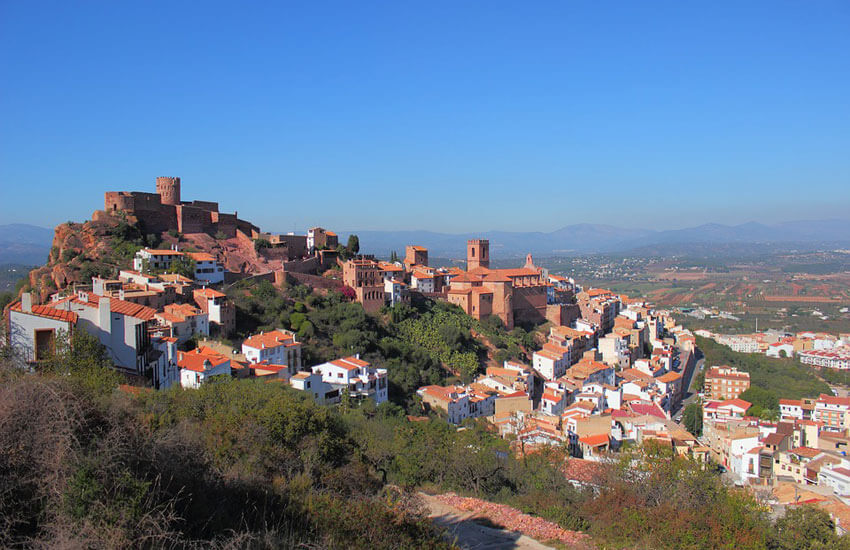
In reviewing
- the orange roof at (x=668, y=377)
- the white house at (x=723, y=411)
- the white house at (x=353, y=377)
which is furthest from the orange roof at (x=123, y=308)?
the orange roof at (x=668, y=377)

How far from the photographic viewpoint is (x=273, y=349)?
20406mm

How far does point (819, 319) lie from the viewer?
72312 millimetres

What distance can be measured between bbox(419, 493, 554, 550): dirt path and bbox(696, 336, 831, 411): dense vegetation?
2525cm

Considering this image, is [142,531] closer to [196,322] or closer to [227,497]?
[227,497]

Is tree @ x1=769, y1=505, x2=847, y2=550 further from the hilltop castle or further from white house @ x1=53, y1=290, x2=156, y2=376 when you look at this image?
the hilltop castle

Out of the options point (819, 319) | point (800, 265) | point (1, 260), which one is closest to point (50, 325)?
point (819, 319)

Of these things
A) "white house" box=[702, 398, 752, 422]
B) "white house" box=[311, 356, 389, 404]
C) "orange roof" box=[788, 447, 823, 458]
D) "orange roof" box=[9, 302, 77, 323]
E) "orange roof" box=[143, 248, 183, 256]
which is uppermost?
"orange roof" box=[143, 248, 183, 256]

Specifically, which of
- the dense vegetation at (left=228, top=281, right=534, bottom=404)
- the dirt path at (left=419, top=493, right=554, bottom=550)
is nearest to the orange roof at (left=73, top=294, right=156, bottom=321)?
the dense vegetation at (left=228, top=281, right=534, bottom=404)

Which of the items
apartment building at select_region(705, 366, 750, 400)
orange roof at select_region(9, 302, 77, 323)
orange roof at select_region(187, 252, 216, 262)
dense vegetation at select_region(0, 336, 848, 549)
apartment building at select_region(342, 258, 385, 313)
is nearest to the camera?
dense vegetation at select_region(0, 336, 848, 549)

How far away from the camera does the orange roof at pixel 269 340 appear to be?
20316 millimetres

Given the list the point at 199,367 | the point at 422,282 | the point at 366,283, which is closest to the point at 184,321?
the point at 199,367

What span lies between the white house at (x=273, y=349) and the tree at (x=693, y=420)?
16769 mm

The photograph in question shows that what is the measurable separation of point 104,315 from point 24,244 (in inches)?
5274

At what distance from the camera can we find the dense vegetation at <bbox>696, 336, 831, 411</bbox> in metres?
34.3
